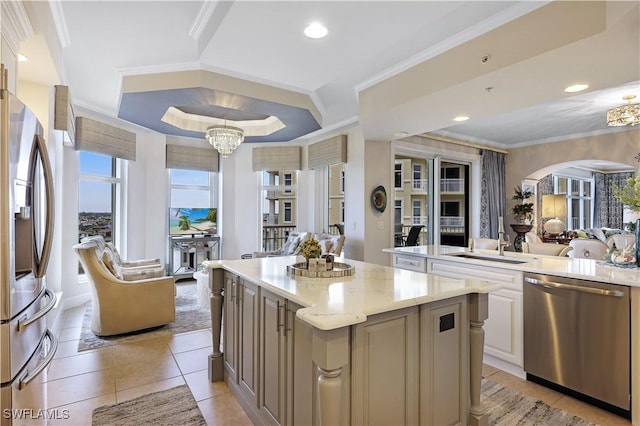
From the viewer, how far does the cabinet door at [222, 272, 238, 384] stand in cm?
248

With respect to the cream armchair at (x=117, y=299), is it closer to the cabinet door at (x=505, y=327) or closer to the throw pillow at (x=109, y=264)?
the throw pillow at (x=109, y=264)

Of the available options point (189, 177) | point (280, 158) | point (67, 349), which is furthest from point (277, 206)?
point (67, 349)

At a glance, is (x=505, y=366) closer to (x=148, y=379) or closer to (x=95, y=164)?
(x=148, y=379)

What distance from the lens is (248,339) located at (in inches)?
89.9

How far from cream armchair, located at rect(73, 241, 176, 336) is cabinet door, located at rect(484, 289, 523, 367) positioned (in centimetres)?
346

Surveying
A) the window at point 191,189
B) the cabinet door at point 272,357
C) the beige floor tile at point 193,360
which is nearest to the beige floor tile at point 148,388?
the beige floor tile at point 193,360

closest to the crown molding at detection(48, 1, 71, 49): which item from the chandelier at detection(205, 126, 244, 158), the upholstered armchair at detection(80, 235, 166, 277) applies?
the chandelier at detection(205, 126, 244, 158)

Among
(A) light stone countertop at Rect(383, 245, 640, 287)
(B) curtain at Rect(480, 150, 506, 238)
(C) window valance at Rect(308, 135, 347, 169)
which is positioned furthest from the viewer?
(B) curtain at Rect(480, 150, 506, 238)

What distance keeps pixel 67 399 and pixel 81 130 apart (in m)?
3.69

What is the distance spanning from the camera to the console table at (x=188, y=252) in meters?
6.32

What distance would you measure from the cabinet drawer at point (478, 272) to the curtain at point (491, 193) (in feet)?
12.7

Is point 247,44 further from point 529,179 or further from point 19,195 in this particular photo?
point 529,179

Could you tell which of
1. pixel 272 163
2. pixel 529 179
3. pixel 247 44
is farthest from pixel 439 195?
pixel 247 44

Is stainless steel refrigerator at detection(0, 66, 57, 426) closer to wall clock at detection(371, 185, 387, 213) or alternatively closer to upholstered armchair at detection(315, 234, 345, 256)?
upholstered armchair at detection(315, 234, 345, 256)
